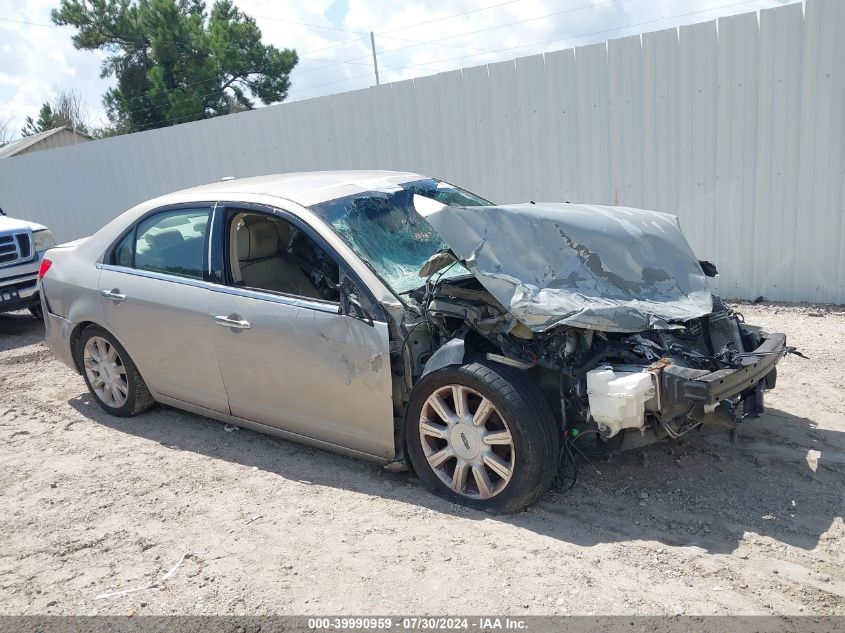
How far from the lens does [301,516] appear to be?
3.96 metres

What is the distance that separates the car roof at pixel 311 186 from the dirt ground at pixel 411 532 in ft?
5.45

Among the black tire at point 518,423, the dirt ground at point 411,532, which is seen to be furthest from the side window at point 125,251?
the black tire at point 518,423

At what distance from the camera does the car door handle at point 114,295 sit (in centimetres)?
516

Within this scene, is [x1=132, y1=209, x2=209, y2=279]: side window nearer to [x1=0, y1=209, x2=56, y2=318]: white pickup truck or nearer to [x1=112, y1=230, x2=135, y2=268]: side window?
[x1=112, y1=230, x2=135, y2=268]: side window

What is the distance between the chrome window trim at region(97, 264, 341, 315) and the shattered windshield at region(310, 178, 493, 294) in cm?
37

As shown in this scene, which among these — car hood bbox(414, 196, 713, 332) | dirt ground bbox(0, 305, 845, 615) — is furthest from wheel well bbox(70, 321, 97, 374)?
car hood bbox(414, 196, 713, 332)

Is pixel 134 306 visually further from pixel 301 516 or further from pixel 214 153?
pixel 214 153

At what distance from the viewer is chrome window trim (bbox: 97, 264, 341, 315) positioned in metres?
4.20

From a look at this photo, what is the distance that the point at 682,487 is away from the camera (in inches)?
154

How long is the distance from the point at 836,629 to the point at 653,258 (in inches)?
82.5

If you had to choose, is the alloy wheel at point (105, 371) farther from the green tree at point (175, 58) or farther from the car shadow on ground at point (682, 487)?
the green tree at point (175, 58)

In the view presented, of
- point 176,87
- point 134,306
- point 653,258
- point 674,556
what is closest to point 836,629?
point 674,556

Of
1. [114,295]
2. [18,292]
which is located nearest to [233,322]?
[114,295]

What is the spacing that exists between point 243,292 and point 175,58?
2978 cm
